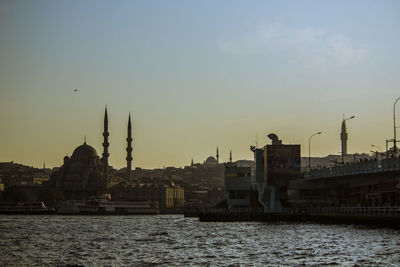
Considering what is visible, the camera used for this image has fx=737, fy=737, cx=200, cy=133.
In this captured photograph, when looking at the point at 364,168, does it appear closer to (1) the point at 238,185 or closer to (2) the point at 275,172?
(2) the point at 275,172

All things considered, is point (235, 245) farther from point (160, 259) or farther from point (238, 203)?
point (238, 203)

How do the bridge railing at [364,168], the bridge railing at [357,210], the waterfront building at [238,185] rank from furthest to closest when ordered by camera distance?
the waterfront building at [238,185], the bridge railing at [364,168], the bridge railing at [357,210]

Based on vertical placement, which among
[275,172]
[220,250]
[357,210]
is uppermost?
[275,172]

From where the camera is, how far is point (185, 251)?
177ft

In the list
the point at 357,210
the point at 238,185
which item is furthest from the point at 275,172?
the point at 357,210

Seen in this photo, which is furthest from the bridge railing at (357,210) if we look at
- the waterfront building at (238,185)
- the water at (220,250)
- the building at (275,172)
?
the waterfront building at (238,185)

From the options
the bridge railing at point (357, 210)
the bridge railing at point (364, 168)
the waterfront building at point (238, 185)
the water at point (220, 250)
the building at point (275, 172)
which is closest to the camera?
the water at point (220, 250)

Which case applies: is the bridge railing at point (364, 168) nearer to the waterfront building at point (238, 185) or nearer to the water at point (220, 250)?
the water at point (220, 250)

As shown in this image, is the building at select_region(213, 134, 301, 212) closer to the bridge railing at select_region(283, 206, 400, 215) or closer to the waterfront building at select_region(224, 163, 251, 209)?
the bridge railing at select_region(283, 206, 400, 215)

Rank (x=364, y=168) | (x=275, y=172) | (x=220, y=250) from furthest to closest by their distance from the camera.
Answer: (x=275, y=172) → (x=364, y=168) → (x=220, y=250)

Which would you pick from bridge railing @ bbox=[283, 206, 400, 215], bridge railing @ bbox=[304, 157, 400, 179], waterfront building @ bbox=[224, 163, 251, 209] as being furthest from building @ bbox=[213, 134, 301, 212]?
waterfront building @ bbox=[224, 163, 251, 209]

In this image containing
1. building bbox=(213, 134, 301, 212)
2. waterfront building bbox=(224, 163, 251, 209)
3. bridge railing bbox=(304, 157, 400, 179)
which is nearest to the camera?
bridge railing bbox=(304, 157, 400, 179)

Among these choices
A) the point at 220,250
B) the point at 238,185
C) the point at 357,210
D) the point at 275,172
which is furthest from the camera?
the point at 238,185

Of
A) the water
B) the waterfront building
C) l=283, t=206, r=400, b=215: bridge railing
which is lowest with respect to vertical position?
the water
